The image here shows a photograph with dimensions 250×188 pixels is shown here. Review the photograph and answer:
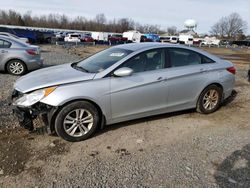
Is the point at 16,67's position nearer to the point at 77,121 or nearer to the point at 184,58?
the point at 77,121

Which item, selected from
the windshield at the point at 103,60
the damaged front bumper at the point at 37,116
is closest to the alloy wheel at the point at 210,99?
the windshield at the point at 103,60

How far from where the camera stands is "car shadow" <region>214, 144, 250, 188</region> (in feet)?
10.2

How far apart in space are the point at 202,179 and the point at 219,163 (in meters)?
0.54

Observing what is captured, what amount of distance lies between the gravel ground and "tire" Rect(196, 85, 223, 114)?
39 cm

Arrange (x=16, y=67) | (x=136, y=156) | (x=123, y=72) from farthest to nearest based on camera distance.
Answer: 1. (x=16, y=67)
2. (x=123, y=72)
3. (x=136, y=156)

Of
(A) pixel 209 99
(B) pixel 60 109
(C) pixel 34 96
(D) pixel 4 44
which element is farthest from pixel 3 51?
(A) pixel 209 99

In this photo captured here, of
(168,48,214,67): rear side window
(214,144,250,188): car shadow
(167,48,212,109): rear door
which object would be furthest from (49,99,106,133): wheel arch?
(214,144,250,188): car shadow

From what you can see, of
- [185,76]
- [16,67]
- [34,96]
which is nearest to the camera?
[34,96]

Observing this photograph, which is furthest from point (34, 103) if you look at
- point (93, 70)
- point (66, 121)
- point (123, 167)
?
point (123, 167)

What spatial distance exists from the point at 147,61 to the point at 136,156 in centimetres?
182

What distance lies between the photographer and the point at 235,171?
337cm

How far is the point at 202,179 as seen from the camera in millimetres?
3182

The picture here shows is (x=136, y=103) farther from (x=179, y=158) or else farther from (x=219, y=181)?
(x=219, y=181)

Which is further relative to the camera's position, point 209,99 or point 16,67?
point 16,67
